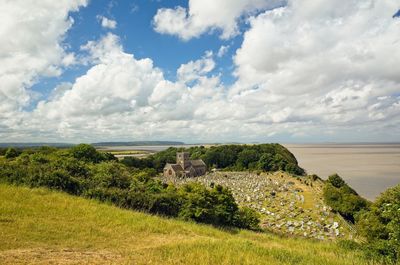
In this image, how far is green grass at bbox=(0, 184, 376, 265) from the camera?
7700 millimetres

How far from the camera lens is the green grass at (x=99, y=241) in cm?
770

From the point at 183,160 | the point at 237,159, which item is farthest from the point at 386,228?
the point at 237,159

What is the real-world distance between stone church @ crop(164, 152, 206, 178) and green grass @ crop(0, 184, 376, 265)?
218 ft

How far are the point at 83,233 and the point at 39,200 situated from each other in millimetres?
4606

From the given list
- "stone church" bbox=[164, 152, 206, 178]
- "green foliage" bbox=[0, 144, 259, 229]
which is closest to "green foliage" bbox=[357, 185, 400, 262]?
"green foliage" bbox=[0, 144, 259, 229]

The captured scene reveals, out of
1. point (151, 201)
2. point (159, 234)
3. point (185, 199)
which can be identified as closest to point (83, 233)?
point (159, 234)

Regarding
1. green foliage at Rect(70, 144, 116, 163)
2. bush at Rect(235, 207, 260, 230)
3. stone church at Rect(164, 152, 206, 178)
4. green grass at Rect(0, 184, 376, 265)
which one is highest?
green foliage at Rect(70, 144, 116, 163)

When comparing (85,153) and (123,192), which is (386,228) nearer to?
(123,192)

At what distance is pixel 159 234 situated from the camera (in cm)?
1187

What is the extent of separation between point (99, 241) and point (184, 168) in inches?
2922

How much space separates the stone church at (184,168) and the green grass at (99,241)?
6641cm

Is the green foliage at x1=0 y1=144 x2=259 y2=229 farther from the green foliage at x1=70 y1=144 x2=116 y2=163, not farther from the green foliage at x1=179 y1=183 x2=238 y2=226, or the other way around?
the green foliage at x1=70 y1=144 x2=116 y2=163

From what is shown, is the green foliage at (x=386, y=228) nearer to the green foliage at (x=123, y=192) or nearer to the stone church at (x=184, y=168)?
the green foliage at (x=123, y=192)

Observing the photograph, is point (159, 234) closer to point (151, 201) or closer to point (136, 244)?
point (136, 244)
